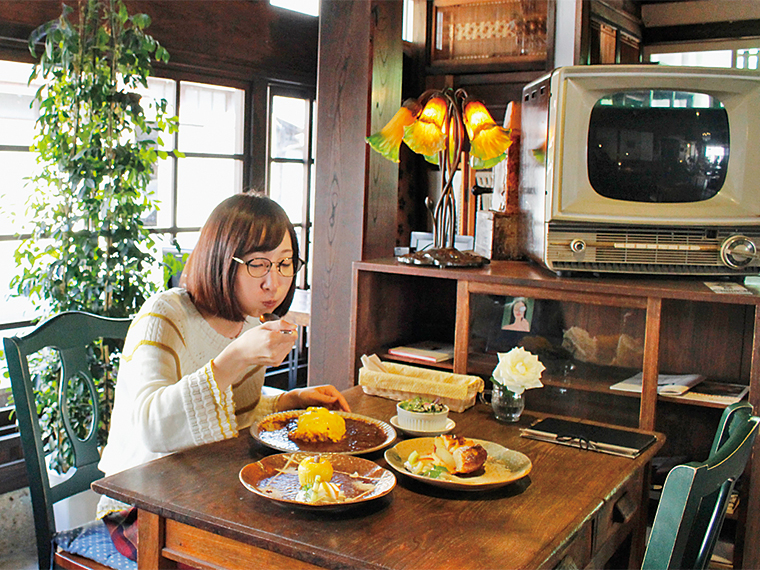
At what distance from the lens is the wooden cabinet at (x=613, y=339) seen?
6.28ft

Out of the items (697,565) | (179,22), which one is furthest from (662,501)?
(179,22)

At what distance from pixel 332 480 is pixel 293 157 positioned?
11.7 ft

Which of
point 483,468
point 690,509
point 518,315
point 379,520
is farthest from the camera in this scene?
point 518,315

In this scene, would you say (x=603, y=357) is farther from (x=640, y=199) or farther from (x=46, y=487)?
(x=46, y=487)

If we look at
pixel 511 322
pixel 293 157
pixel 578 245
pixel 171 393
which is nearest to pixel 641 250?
pixel 578 245

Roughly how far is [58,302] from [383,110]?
4.36 feet

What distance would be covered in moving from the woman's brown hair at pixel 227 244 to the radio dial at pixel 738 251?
3.60 feet

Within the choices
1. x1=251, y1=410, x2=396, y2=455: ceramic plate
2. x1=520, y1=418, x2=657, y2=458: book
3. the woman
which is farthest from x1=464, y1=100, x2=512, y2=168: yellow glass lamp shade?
x1=251, y1=410, x2=396, y2=455: ceramic plate

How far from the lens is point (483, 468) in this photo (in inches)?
54.5

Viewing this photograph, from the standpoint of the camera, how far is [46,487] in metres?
1.68

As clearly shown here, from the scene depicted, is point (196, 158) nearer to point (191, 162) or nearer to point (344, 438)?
point (191, 162)

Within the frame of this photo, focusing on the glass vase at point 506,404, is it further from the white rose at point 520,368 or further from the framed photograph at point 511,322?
the framed photograph at point 511,322

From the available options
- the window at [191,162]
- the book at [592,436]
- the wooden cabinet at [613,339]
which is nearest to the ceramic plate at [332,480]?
the book at [592,436]

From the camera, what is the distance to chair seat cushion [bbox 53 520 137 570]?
163 centimetres
